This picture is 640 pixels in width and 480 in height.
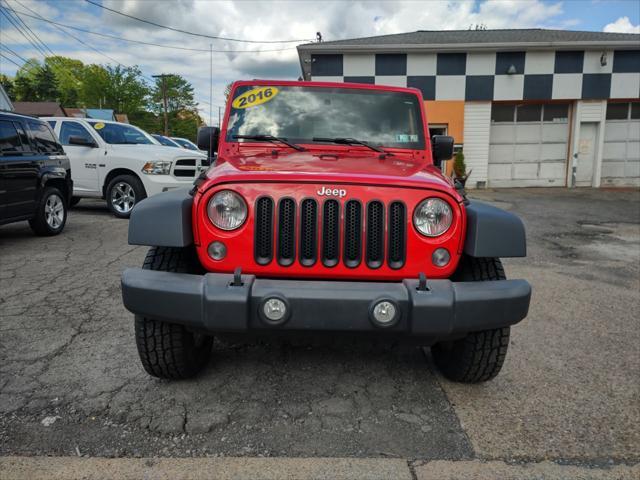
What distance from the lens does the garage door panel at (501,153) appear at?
1411 cm

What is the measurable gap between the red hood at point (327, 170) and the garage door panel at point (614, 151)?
1363 centimetres

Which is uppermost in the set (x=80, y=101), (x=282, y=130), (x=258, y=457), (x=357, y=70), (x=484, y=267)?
(x=80, y=101)

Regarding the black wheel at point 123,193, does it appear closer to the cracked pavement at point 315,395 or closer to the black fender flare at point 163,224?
the cracked pavement at point 315,395

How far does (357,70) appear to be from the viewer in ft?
42.5

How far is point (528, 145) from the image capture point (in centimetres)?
1404

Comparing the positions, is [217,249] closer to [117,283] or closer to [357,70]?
[117,283]

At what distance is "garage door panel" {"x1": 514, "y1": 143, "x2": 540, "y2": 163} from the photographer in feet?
46.1

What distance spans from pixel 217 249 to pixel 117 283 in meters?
2.53

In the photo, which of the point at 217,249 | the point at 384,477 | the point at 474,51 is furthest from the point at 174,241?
the point at 474,51

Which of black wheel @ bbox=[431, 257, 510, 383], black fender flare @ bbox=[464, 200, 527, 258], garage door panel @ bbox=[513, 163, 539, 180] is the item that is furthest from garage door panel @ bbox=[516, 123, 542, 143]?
black fender flare @ bbox=[464, 200, 527, 258]

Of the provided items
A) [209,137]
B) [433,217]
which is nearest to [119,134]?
[209,137]

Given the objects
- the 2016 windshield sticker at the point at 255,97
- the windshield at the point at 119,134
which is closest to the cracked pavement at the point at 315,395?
the 2016 windshield sticker at the point at 255,97

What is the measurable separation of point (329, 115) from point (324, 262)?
1376mm

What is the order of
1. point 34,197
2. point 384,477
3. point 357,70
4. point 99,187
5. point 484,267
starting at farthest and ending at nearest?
point 357,70 → point 99,187 → point 34,197 → point 484,267 → point 384,477
